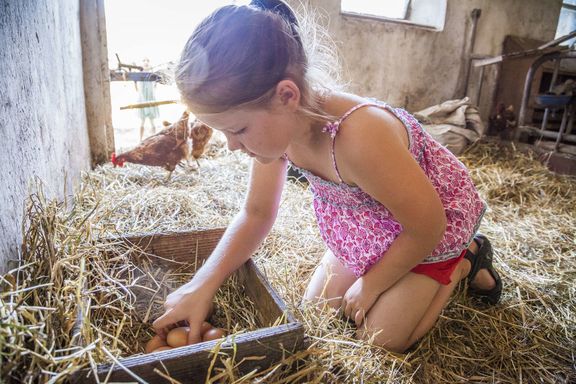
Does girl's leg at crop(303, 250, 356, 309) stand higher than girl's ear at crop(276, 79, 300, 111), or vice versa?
girl's ear at crop(276, 79, 300, 111)

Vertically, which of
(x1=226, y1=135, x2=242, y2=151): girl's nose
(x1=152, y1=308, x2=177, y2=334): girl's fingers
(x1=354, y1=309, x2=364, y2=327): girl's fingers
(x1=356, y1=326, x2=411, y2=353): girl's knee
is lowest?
(x1=356, y1=326, x2=411, y2=353): girl's knee

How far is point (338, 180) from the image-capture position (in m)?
1.39

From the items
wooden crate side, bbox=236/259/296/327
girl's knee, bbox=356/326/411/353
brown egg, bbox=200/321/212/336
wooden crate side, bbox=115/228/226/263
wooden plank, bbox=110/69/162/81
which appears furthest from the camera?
wooden plank, bbox=110/69/162/81

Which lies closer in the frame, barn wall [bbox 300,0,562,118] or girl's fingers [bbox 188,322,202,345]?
girl's fingers [bbox 188,322,202,345]

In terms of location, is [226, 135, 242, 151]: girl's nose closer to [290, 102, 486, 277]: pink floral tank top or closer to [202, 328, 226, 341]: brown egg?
[290, 102, 486, 277]: pink floral tank top

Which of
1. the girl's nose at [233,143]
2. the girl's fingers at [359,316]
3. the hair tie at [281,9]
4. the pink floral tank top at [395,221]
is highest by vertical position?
the hair tie at [281,9]

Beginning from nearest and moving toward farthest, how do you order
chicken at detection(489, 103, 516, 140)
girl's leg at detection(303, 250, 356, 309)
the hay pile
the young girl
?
the hay pile < the young girl < girl's leg at detection(303, 250, 356, 309) < chicken at detection(489, 103, 516, 140)

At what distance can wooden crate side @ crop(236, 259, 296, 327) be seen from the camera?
3.67 ft

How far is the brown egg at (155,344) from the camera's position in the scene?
46.2 inches

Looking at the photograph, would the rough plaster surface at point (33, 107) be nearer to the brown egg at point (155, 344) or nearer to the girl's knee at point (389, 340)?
the brown egg at point (155, 344)

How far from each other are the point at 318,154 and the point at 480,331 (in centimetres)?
103

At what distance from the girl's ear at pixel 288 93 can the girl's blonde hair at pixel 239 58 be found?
17 millimetres

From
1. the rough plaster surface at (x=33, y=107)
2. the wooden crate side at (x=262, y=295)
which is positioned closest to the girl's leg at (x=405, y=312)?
the wooden crate side at (x=262, y=295)

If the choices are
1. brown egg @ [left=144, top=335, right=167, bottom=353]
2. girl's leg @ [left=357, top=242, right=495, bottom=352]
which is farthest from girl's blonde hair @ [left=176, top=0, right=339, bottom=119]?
girl's leg @ [left=357, top=242, right=495, bottom=352]
